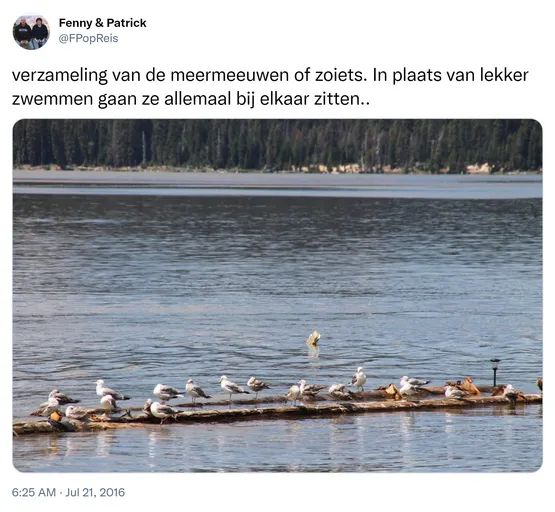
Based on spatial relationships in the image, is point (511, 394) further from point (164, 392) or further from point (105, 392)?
point (105, 392)

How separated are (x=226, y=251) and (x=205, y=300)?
47.0ft

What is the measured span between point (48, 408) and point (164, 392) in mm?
1924

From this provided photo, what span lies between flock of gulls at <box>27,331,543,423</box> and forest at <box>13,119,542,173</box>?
6001cm

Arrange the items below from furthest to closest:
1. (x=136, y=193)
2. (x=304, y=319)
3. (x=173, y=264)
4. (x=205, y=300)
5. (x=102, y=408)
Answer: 1. (x=136, y=193)
2. (x=173, y=264)
3. (x=205, y=300)
4. (x=304, y=319)
5. (x=102, y=408)

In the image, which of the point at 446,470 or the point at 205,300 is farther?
the point at 205,300

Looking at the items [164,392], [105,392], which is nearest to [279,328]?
[164,392]

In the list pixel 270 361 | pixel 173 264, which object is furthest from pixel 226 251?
pixel 270 361

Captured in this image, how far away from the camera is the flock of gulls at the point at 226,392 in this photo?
1730 cm

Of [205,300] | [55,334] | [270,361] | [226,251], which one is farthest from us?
[226,251]

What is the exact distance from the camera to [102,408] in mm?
17938
